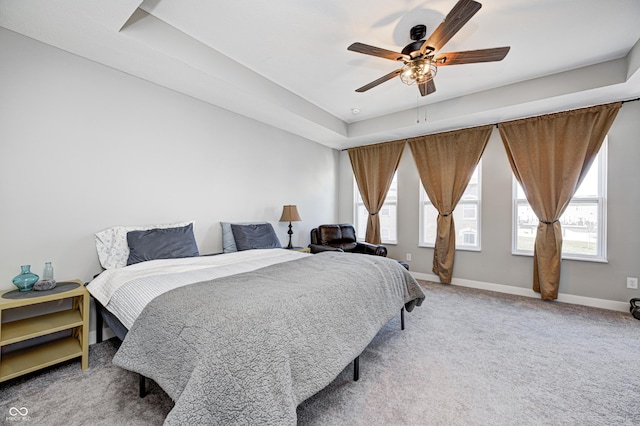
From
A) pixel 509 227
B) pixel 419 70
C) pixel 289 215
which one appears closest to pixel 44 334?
pixel 289 215

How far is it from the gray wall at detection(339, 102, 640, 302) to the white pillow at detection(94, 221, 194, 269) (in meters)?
3.95

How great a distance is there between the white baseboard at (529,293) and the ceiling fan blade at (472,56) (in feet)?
10.4

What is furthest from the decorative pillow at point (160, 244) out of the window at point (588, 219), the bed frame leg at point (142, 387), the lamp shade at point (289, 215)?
the window at point (588, 219)

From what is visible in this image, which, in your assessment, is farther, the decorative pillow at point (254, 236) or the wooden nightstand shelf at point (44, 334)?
the decorative pillow at point (254, 236)

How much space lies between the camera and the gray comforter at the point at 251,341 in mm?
1043

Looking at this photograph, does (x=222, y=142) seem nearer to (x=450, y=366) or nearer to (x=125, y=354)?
(x=125, y=354)

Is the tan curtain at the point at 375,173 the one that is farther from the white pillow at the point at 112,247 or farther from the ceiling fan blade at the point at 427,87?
the white pillow at the point at 112,247

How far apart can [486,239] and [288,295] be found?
373 centimetres

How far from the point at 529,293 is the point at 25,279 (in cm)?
539

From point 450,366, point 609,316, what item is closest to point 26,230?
point 450,366

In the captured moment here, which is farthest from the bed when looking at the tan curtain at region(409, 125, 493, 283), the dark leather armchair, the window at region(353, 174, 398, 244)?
the window at region(353, 174, 398, 244)

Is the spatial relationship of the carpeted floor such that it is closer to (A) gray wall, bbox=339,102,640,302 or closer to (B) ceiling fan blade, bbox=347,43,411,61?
(A) gray wall, bbox=339,102,640,302

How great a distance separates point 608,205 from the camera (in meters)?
3.26

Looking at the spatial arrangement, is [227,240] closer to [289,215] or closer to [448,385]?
[289,215]
